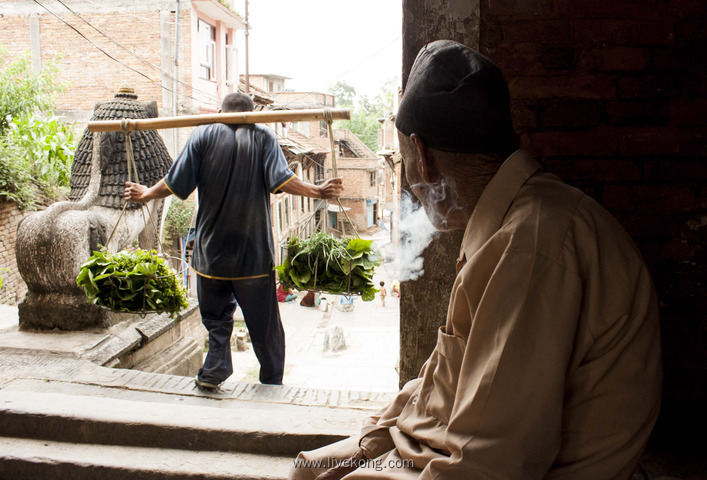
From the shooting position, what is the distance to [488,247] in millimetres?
1170

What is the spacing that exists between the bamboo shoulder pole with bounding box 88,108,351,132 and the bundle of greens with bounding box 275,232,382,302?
730 mm

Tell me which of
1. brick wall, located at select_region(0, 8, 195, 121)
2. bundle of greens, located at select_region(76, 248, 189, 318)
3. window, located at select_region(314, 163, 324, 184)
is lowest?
bundle of greens, located at select_region(76, 248, 189, 318)

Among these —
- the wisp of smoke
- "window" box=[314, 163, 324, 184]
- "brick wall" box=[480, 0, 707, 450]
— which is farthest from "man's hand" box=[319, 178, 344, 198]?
"window" box=[314, 163, 324, 184]

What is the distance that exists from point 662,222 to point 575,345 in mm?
1479

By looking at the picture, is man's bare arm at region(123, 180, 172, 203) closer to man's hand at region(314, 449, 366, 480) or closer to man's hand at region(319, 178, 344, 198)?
man's hand at region(319, 178, 344, 198)

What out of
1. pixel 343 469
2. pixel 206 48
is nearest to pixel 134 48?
pixel 206 48

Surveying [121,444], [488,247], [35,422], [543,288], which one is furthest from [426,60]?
[35,422]

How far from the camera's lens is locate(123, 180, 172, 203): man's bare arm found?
346cm

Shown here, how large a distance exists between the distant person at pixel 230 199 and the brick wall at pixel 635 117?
61.9 inches

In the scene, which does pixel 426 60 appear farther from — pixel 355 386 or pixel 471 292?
pixel 355 386

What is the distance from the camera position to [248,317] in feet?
11.8

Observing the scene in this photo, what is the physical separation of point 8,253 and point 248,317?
8091mm

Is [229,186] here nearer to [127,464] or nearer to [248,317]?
[248,317]

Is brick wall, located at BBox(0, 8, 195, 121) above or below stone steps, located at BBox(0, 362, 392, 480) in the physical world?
above
